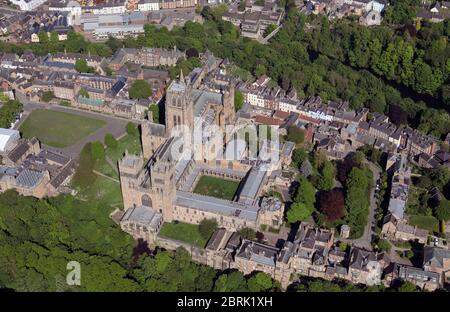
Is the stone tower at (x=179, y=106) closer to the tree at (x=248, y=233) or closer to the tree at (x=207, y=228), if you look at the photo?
the tree at (x=207, y=228)

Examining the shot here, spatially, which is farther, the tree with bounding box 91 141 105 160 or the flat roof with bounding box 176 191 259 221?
the tree with bounding box 91 141 105 160

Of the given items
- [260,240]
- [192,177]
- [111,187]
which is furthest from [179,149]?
[260,240]

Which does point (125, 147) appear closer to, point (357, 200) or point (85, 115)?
point (85, 115)

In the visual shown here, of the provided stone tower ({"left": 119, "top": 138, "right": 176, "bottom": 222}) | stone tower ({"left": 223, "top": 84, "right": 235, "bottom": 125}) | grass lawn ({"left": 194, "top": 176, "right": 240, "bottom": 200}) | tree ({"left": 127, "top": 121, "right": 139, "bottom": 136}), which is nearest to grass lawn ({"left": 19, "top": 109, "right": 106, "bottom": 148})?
tree ({"left": 127, "top": 121, "right": 139, "bottom": 136})

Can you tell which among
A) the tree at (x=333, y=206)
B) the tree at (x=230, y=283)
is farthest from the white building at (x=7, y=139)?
the tree at (x=333, y=206)

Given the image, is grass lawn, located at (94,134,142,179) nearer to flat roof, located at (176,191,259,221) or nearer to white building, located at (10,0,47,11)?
flat roof, located at (176,191,259,221)

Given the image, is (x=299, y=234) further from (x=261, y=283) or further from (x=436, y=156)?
(x=436, y=156)

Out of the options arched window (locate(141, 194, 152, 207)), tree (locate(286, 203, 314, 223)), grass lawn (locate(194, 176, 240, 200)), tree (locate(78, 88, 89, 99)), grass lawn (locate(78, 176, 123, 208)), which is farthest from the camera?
tree (locate(78, 88, 89, 99))
